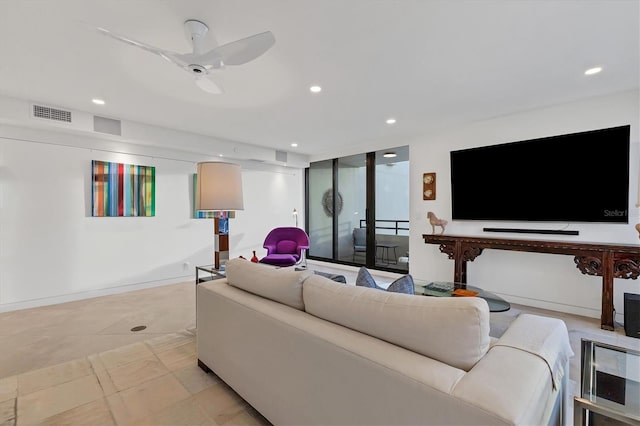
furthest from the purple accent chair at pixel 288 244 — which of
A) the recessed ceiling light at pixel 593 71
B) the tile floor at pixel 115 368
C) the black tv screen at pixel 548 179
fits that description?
the recessed ceiling light at pixel 593 71

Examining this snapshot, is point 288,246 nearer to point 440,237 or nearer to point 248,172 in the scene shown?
point 248,172

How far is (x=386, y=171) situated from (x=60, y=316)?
5.20m

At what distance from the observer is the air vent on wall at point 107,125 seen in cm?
377

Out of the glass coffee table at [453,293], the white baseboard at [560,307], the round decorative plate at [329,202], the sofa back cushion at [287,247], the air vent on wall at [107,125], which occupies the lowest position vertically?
the white baseboard at [560,307]

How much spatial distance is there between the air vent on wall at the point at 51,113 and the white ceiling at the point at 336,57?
0.38ft

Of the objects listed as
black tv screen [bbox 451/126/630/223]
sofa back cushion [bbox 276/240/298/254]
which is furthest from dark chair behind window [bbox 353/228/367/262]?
black tv screen [bbox 451/126/630/223]

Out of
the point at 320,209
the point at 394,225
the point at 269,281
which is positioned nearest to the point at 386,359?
the point at 269,281

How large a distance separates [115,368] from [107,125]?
3.11 meters

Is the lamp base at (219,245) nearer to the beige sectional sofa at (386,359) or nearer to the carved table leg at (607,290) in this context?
the beige sectional sofa at (386,359)

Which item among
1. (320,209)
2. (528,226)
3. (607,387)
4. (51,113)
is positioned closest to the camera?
(607,387)

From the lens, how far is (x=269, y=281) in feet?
5.67

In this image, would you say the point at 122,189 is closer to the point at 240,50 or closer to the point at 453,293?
the point at 240,50

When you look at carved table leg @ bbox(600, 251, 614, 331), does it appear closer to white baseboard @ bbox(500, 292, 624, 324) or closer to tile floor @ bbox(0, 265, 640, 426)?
tile floor @ bbox(0, 265, 640, 426)

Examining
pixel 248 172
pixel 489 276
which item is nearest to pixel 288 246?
pixel 248 172
